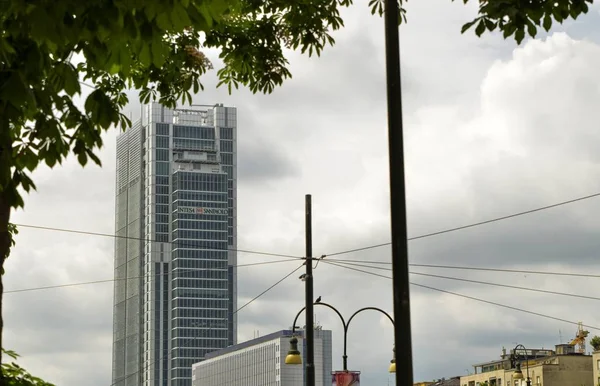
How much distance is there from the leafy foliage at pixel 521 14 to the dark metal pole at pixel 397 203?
12.4ft

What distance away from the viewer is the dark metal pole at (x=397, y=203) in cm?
1294

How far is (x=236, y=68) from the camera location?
52.3 feet

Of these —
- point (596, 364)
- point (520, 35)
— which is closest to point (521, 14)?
point (520, 35)

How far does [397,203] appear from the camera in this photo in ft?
44.0

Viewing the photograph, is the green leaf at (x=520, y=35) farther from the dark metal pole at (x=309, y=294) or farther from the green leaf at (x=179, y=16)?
the dark metal pole at (x=309, y=294)

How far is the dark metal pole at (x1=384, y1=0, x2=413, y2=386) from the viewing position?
1294 cm

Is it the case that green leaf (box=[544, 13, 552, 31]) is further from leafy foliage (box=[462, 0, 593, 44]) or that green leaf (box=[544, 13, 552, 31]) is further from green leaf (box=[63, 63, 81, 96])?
green leaf (box=[63, 63, 81, 96])

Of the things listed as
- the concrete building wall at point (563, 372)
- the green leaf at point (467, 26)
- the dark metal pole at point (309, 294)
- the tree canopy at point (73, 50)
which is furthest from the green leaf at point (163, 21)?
the concrete building wall at point (563, 372)

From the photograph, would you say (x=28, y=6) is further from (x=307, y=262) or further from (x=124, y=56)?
(x=307, y=262)

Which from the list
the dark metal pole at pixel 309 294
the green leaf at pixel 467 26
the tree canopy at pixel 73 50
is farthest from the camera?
the dark metal pole at pixel 309 294

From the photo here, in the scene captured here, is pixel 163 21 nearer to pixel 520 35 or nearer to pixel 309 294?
pixel 520 35

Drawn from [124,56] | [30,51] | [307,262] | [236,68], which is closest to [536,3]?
[124,56]

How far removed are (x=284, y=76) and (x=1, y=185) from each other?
24.6ft

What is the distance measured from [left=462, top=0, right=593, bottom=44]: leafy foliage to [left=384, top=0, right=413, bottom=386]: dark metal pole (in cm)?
379
